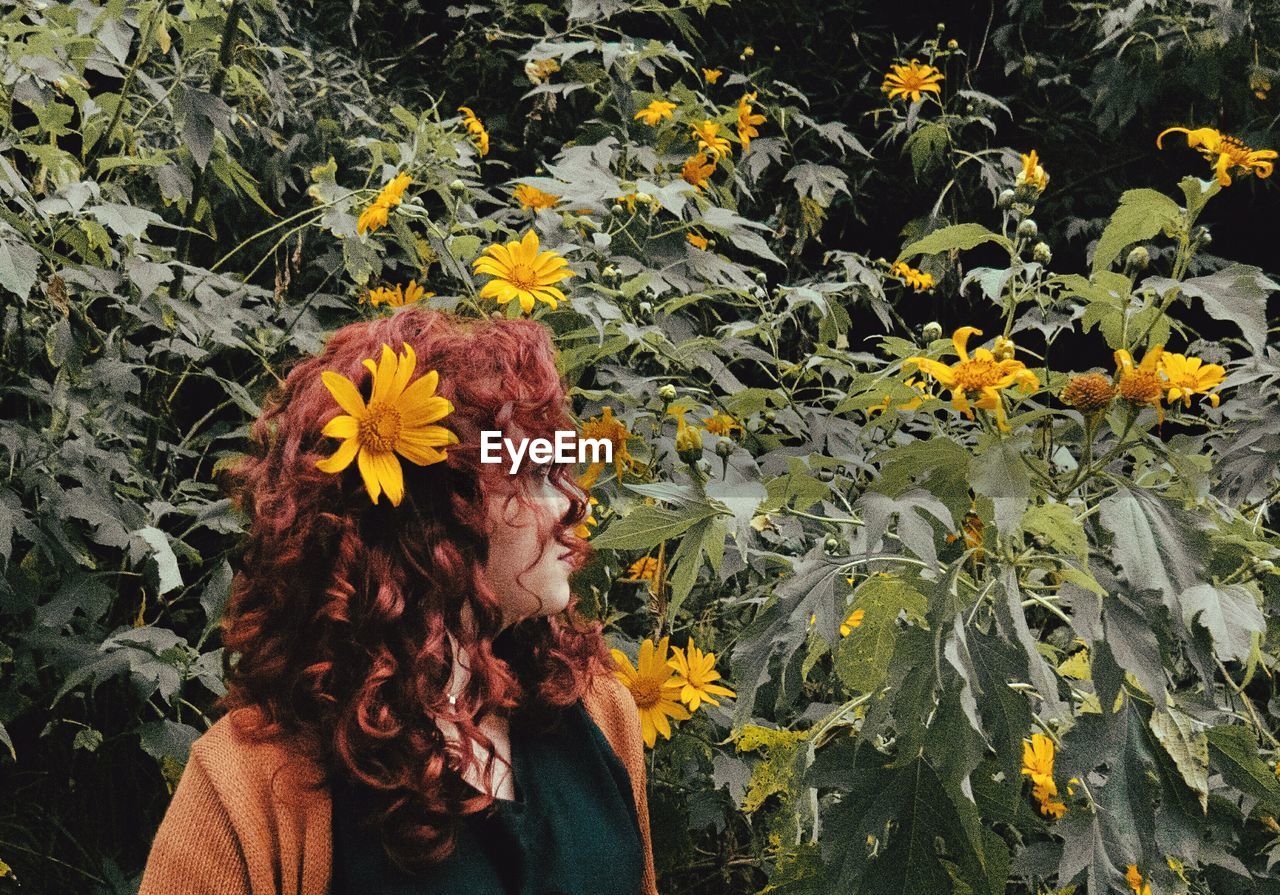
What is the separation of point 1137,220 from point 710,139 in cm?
102

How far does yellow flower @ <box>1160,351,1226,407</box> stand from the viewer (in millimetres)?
1126

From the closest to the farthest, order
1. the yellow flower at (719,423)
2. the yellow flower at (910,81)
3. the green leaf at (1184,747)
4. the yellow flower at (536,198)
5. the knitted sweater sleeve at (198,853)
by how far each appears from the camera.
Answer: the knitted sweater sleeve at (198,853)
the green leaf at (1184,747)
the yellow flower at (719,423)
the yellow flower at (536,198)
the yellow flower at (910,81)

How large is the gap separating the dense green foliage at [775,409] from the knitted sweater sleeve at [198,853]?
0.41 metres

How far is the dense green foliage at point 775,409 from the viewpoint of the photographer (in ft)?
3.44

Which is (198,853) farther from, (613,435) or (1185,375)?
(1185,375)

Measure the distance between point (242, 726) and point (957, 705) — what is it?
582 mm

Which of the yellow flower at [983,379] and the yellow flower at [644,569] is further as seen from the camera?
the yellow flower at [644,569]

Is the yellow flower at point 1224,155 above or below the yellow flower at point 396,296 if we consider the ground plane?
above

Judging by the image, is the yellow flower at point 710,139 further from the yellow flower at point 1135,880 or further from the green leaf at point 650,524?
the yellow flower at point 1135,880

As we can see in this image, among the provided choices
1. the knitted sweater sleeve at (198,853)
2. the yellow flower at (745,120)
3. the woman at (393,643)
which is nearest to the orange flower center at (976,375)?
the woman at (393,643)

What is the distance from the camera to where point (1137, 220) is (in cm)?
110

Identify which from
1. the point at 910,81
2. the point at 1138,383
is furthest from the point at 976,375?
the point at 910,81

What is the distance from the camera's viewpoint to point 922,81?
106 inches

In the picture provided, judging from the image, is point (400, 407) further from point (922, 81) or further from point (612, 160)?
point (922, 81)
